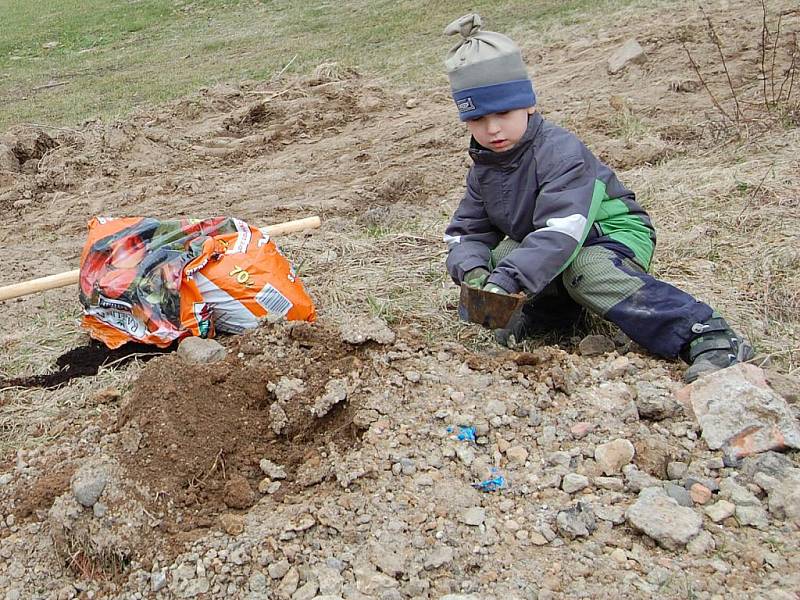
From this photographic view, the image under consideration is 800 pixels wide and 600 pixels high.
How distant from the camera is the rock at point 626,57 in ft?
22.5

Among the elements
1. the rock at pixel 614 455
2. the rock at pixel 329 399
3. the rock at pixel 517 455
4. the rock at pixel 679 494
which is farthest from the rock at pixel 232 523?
the rock at pixel 679 494

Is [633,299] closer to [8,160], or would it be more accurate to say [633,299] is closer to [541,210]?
[541,210]

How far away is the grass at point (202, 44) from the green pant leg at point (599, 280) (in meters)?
5.40

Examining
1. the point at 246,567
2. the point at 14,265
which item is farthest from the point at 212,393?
the point at 14,265

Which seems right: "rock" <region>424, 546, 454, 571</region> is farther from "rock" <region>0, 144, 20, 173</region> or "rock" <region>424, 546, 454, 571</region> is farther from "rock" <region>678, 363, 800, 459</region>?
"rock" <region>0, 144, 20, 173</region>

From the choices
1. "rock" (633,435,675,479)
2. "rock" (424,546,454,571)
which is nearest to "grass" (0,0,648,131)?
"rock" (633,435,675,479)

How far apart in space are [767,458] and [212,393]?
5.37 ft

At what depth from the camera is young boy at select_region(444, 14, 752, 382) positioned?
259cm

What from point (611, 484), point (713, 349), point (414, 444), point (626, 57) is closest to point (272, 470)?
point (414, 444)

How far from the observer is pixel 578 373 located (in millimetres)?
2508

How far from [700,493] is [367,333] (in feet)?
4.04

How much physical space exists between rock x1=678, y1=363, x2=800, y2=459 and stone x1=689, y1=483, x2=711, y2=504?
6.4 inches

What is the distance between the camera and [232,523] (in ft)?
6.75

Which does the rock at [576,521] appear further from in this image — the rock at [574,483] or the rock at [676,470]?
the rock at [676,470]
